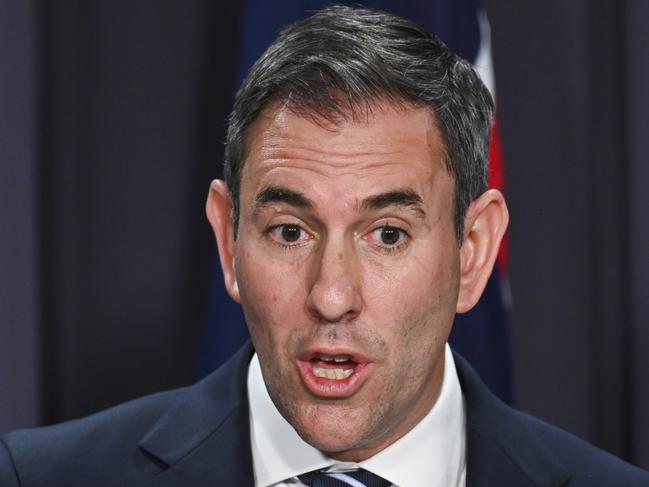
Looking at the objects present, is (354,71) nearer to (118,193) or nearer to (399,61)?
(399,61)

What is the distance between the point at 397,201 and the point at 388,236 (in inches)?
2.1

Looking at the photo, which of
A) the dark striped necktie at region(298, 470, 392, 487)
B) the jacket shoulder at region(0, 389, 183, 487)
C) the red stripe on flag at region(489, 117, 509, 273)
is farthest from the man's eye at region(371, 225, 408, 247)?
the red stripe on flag at region(489, 117, 509, 273)

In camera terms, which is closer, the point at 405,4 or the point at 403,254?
the point at 403,254

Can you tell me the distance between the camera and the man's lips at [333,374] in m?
1.70

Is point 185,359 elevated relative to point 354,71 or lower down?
lower down

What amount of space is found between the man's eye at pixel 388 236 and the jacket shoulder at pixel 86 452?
51 cm

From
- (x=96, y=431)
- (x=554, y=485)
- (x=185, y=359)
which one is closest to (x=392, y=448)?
(x=554, y=485)

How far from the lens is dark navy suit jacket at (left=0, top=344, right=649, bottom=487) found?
1890mm

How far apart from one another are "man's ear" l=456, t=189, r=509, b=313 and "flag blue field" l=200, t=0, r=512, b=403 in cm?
A: 72

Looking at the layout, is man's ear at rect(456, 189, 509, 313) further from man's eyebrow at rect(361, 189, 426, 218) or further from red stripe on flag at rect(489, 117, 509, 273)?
red stripe on flag at rect(489, 117, 509, 273)

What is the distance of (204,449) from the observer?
6.24 feet

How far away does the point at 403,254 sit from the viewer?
1753 millimetres

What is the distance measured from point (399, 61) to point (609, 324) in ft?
4.37

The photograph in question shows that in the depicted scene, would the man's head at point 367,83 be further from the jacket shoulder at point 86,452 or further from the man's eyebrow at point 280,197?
the jacket shoulder at point 86,452
